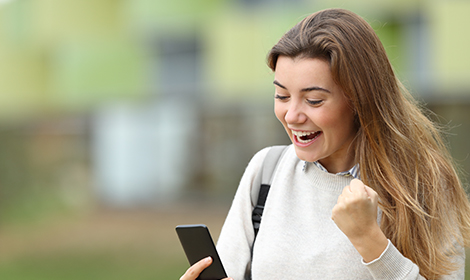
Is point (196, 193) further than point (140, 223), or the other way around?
point (196, 193)

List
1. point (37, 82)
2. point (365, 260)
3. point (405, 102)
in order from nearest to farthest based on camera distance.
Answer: point (365, 260), point (405, 102), point (37, 82)

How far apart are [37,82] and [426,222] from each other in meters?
13.4

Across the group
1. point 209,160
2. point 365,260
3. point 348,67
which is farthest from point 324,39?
point 209,160

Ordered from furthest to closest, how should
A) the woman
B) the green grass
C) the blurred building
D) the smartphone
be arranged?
the blurred building
the green grass
the smartphone
the woman

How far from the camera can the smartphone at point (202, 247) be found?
1938mm

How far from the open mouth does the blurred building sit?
8068mm

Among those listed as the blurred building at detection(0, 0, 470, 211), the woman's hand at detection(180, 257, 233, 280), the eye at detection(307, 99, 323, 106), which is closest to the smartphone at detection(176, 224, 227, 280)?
the woman's hand at detection(180, 257, 233, 280)

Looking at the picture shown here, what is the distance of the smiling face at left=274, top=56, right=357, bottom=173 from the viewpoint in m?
1.85

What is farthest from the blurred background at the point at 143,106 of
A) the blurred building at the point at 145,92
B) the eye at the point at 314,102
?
the eye at the point at 314,102

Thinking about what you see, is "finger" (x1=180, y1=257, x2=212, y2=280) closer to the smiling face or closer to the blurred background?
the smiling face

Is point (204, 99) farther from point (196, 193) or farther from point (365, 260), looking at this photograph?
point (365, 260)

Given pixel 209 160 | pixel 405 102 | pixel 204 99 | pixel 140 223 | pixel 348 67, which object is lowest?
pixel 140 223

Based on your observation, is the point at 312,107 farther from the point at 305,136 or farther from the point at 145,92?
the point at 145,92

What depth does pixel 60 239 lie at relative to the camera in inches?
395
